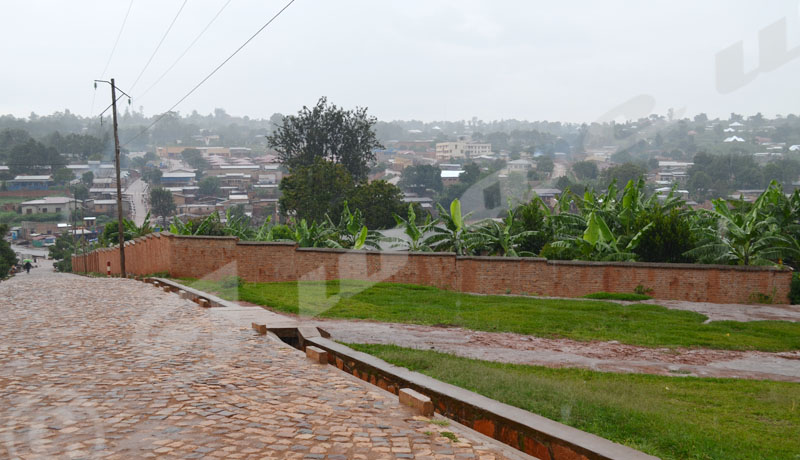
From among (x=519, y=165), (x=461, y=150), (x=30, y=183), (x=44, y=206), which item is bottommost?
(x=44, y=206)

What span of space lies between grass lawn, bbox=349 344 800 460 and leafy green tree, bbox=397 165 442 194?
198 ft

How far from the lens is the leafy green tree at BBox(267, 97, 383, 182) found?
51344mm

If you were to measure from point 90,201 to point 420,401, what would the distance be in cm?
9209

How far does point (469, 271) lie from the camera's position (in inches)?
722

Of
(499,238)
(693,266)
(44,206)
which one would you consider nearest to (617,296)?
(693,266)

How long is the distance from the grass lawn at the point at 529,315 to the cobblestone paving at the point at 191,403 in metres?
3.66

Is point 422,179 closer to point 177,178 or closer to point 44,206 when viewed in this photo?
point 177,178

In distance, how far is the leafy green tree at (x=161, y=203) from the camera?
210 feet

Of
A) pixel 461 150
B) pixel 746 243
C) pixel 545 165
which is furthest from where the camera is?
pixel 461 150

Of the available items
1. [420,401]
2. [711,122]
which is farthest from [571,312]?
[711,122]

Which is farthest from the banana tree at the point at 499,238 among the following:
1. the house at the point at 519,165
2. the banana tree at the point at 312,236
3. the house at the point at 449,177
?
the house at the point at 449,177

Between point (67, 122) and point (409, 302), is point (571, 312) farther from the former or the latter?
point (67, 122)

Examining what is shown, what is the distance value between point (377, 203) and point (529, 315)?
96.1 feet

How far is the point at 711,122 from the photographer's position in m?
46.5
